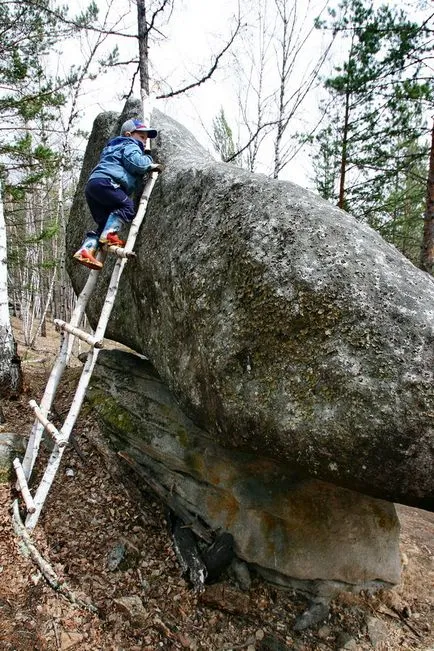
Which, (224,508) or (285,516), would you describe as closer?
(285,516)

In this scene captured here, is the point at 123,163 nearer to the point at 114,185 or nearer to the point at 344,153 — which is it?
the point at 114,185

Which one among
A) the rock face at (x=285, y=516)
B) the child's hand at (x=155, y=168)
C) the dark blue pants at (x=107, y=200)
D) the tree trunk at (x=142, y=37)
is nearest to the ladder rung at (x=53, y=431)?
the rock face at (x=285, y=516)

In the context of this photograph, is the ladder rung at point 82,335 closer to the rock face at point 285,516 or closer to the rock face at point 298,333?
the rock face at point 298,333

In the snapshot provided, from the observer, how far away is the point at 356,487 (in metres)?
3.19

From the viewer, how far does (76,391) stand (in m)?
4.67

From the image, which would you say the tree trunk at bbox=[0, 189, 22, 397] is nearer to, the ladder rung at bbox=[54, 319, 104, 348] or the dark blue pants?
the ladder rung at bbox=[54, 319, 104, 348]

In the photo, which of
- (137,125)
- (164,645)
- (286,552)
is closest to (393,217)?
(137,125)

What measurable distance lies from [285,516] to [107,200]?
4050 millimetres

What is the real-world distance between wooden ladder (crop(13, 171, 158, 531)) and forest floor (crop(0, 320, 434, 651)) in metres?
0.40

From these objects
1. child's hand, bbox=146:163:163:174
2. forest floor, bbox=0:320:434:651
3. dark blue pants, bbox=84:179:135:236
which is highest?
child's hand, bbox=146:163:163:174

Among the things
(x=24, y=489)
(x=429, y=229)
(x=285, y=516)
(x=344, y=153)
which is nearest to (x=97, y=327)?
(x=24, y=489)

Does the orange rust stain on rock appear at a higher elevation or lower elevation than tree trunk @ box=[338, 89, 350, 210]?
lower

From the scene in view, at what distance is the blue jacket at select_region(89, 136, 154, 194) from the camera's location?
15.4 ft


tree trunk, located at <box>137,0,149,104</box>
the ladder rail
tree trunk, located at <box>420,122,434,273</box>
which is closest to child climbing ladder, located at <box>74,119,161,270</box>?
the ladder rail
